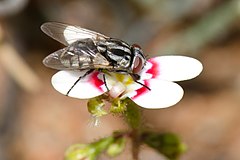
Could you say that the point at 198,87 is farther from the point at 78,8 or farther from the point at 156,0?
the point at 78,8

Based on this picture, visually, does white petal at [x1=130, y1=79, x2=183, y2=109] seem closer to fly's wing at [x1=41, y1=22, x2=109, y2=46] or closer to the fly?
the fly

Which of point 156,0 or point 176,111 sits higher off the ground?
point 156,0

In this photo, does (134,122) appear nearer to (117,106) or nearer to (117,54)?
(117,106)

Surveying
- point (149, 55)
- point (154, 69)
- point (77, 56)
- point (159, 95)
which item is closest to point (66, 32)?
point (77, 56)

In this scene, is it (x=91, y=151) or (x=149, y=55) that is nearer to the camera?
(x=91, y=151)

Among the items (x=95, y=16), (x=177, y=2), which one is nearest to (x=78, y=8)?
(x=95, y=16)

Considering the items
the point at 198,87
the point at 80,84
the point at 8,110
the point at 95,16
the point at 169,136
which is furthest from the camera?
the point at 95,16

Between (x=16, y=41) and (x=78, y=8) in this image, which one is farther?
(x=78, y=8)
